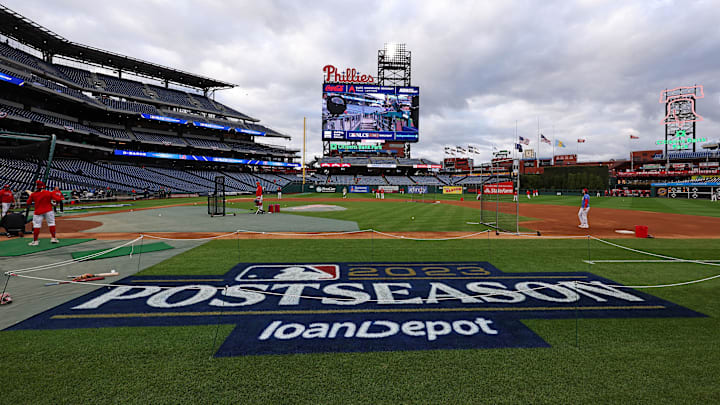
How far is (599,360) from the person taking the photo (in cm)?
378

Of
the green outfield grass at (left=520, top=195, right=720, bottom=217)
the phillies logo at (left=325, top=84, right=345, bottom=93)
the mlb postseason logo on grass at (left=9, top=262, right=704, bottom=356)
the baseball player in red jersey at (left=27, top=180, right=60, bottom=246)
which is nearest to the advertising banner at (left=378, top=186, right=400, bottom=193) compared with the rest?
the phillies logo at (left=325, top=84, right=345, bottom=93)

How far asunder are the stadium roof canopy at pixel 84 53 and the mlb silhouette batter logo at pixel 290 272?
57.9m

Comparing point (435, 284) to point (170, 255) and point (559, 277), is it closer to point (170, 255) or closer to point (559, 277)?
point (559, 277)

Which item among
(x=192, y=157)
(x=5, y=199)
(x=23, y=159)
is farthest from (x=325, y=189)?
(x=5, y=199)

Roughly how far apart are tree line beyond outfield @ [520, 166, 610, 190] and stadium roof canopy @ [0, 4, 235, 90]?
Answer: 258 feet

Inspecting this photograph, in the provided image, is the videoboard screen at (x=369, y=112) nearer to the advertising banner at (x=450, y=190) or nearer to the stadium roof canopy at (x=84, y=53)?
the advertising banner at (x=450, y=190)

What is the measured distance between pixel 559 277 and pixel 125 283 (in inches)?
407

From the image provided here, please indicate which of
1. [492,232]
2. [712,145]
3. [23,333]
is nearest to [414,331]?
[23,333]

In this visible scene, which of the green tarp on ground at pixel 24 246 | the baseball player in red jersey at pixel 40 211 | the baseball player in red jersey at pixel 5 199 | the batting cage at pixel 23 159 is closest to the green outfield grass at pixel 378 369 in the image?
the green tarp on ground at pixel 24 246

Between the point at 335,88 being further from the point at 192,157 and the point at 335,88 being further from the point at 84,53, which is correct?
the point at 84,53

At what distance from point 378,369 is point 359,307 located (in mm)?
1947

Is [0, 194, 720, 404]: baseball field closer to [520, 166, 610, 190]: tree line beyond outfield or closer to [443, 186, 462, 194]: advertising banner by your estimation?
[443, 186, 462, 194]: advertising banner

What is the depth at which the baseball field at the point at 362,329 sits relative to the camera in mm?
3266

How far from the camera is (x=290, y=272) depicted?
305 inches
